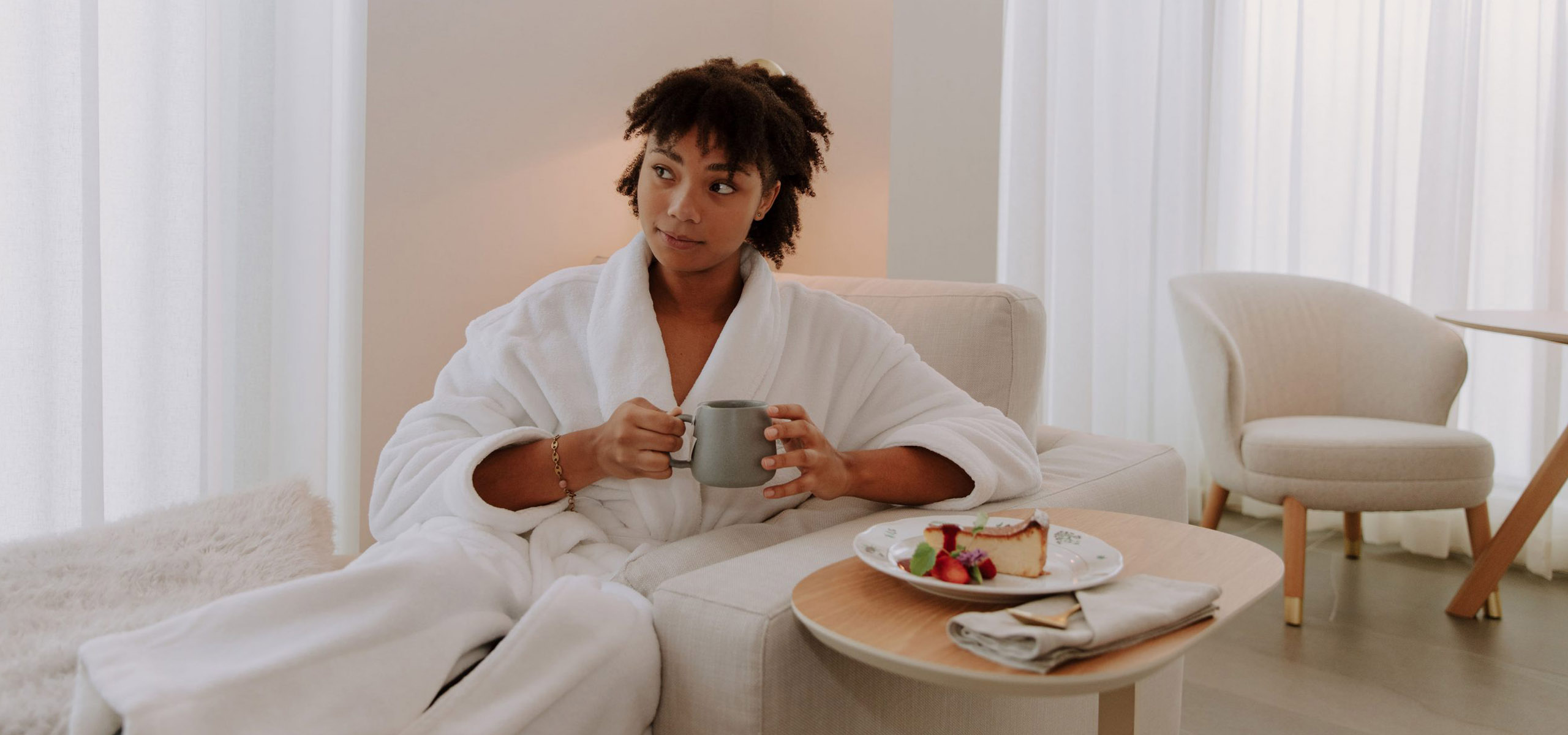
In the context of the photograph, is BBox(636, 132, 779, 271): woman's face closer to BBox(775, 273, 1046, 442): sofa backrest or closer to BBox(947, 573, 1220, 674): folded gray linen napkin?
BBox(775, 273, 1046, 442): sofa backrest

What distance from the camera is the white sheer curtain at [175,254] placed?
191 centimetres

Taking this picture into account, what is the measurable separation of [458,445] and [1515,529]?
238 cm

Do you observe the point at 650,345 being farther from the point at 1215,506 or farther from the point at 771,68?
the point at 1215,506

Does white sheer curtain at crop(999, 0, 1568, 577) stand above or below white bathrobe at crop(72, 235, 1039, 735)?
above

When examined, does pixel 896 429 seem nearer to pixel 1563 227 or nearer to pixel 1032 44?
pixel 1032 44

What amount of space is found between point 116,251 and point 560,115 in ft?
4.01

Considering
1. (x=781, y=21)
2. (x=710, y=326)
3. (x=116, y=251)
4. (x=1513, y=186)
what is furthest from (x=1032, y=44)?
(x=116, y=251)

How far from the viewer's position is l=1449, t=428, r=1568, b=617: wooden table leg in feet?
8.05

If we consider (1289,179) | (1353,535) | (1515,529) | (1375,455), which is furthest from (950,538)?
(1289,179)

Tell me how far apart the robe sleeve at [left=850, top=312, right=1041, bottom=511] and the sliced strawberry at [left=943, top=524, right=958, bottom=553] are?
360mm

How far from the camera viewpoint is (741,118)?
1.38m

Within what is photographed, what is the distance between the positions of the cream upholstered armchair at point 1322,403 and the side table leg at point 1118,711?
1.67 metres

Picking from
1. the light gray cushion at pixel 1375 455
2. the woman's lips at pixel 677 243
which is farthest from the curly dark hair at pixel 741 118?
the light gray cushion at pixel 1375 455

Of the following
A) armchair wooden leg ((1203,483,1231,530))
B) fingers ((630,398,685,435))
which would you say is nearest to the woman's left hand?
fingers ((630,398,685,435))
